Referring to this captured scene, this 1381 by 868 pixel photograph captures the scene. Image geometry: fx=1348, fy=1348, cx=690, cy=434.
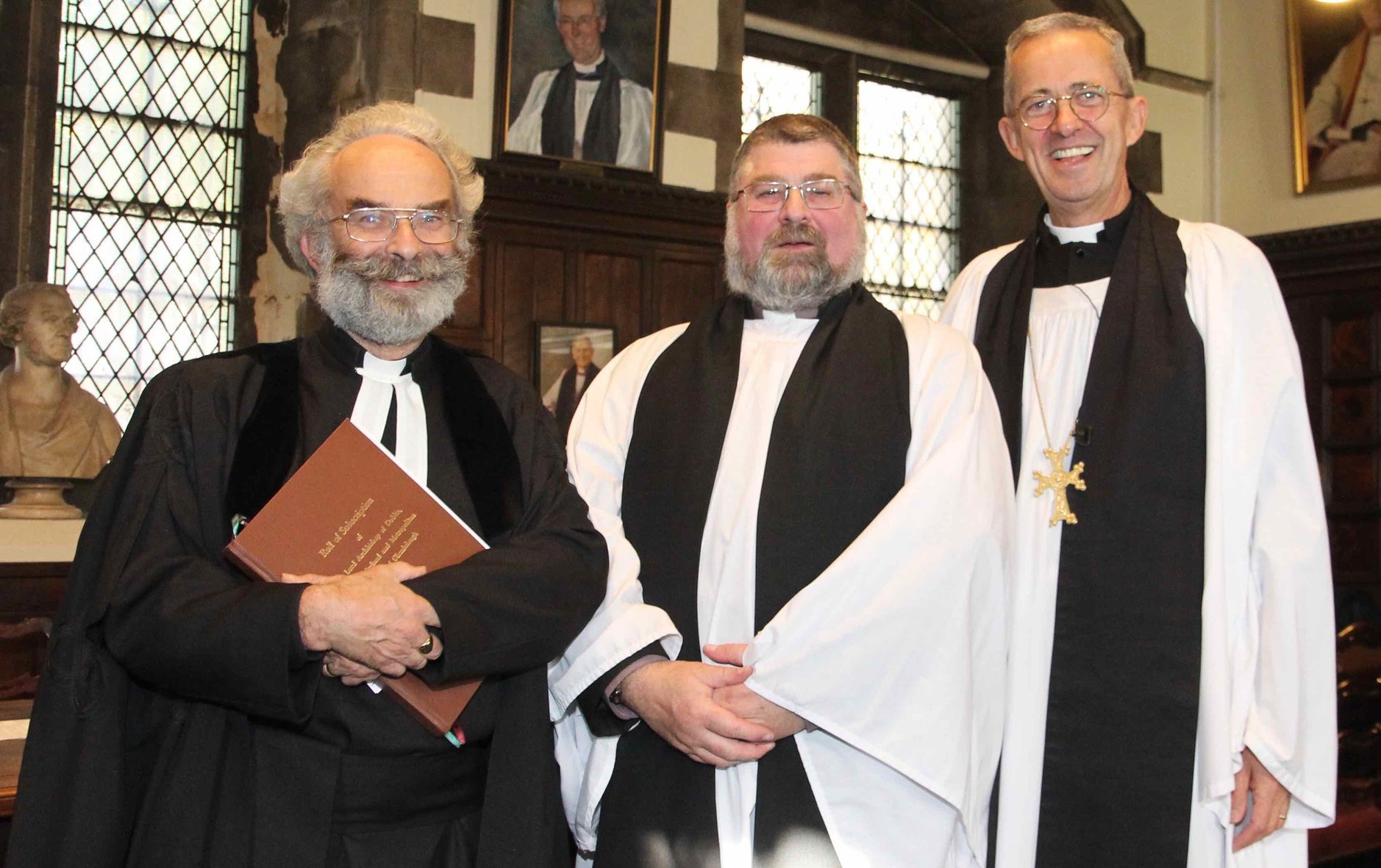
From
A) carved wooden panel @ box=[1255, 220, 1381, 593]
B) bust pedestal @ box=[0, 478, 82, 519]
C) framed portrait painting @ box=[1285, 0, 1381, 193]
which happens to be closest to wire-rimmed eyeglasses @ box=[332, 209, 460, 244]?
bust pedestal @ box=[0, 478, 82, 519]

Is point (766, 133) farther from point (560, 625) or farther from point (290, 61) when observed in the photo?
point (290, 61)

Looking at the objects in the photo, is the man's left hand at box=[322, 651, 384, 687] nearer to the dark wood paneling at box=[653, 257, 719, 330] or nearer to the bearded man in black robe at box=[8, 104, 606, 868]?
the bearded man in black robe at box=[8, 104, 606, 868]

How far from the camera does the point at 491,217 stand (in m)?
6.84

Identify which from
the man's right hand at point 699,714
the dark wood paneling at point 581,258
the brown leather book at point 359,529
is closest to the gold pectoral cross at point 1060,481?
the man's right hand at point 699,714

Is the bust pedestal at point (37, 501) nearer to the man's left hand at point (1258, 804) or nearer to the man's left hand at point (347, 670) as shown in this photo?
the man's left hand at point (347, 670)

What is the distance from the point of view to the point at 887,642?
2.29m

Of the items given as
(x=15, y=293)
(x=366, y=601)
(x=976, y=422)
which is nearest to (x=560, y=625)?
(x=366, y=601)

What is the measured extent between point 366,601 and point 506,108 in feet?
16.4

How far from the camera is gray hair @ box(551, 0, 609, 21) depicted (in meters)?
6.67

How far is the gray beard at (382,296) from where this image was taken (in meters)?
2.29

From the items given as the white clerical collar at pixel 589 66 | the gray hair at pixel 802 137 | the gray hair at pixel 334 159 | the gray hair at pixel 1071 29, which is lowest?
the gray hair at pixel 334 159

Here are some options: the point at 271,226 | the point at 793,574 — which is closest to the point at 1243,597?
the point at 793,574

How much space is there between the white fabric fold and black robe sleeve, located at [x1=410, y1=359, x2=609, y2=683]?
15 cm

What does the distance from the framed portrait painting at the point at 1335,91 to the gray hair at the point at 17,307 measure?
Result: 7448mm
